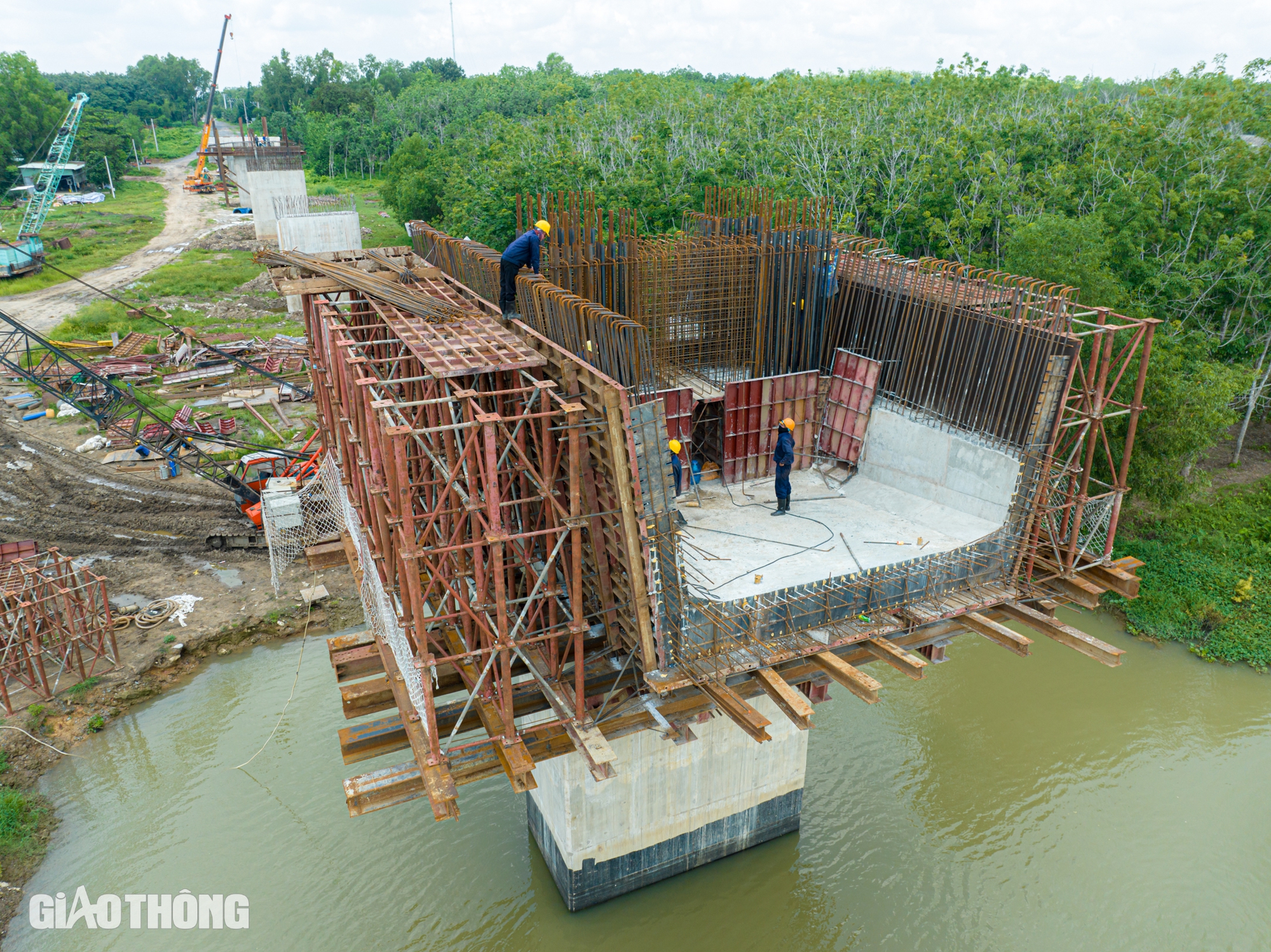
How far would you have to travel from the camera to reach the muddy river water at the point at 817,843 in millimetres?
13734

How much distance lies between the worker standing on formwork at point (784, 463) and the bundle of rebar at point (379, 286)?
21.6 ft

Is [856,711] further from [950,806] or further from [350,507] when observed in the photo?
[350,507]

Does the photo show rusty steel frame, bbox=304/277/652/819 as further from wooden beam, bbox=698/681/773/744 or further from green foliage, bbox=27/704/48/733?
green foliage, bbox=27/704/48/733

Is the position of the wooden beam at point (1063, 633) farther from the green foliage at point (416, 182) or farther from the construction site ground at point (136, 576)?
the green foliage at point (416, 182)

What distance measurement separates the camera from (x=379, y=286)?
48.2 ft

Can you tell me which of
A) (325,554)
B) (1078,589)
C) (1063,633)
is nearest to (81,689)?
(325,554)

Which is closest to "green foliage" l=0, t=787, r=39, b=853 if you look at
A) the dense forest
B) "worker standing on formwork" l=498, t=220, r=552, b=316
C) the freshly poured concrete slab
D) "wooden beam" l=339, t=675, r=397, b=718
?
"wooden beam" l=339, t=675, r=397, b=718

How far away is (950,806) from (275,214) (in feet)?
163

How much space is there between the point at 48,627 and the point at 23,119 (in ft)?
268

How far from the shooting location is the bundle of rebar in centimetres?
1336

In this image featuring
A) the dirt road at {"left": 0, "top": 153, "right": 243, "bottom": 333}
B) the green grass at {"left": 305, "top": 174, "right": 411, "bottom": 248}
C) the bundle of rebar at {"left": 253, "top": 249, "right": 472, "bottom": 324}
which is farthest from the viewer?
the green grass at {"left": 305, "top": 174, "right": 411, "bottom": 248}

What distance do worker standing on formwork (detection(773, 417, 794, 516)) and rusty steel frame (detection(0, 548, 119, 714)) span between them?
14920mm

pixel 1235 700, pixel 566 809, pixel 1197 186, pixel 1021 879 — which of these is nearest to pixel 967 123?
pixel 1197 186

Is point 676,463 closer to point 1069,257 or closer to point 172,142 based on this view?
point 1069,257
